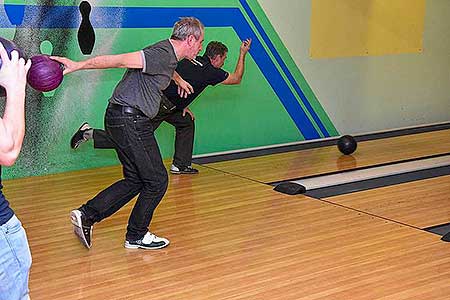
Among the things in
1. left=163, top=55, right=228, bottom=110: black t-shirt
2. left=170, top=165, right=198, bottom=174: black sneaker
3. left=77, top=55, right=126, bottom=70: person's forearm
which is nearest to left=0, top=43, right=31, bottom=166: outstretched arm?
left=77, top=55, right=126, bottom=70: person's forearm

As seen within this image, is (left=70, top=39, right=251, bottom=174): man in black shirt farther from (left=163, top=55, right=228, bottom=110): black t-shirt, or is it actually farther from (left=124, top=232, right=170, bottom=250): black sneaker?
(left=124, top=232, right=170, bottom=250): black sneaker

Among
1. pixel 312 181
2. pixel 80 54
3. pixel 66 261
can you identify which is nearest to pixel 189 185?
pixel 312 181

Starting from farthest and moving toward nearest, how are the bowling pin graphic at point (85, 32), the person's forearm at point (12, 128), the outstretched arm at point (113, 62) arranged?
the bowling pin graphic at point (85, 32) → the outstretched arm at point (113, 62) → the person's forearm at point (12, 128)

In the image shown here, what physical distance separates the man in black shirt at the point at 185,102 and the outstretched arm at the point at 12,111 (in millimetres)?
2764

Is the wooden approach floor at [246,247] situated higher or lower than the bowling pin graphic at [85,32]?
lower

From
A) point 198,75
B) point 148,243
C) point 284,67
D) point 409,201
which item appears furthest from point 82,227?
point 284,67

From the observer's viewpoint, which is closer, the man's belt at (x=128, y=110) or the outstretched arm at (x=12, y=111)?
the outstretched arm at (x=12, y=111)

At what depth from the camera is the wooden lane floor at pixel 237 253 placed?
301 centimetres

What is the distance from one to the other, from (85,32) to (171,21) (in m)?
0.74

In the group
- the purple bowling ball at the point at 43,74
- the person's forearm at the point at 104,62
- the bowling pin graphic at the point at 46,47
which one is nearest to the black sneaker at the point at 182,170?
the bowling pin graphic at the point at 46,47

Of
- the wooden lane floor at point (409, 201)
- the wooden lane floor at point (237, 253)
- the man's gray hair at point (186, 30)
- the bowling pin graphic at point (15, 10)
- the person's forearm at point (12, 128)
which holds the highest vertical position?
the bowling pin graphic at point (15, 10)

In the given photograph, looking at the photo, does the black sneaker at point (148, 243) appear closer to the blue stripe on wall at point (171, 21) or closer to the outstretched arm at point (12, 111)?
the outstretched arm at point (12, 111)

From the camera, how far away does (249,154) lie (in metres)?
5.91

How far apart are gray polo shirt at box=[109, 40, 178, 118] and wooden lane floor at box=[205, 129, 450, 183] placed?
5.66 ft
